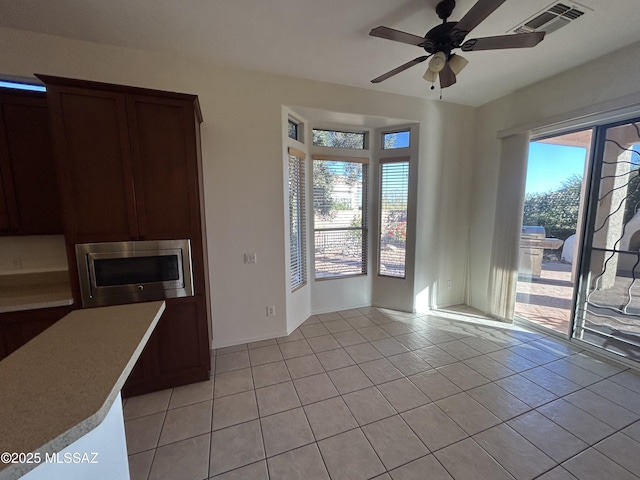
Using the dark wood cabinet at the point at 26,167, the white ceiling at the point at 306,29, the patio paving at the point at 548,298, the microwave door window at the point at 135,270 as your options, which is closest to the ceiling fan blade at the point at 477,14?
the white ceiling at the point at 306,29

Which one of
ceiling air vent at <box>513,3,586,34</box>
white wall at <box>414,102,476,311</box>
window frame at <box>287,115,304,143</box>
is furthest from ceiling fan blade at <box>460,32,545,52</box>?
window frame at <box>287,115,304,143</box>

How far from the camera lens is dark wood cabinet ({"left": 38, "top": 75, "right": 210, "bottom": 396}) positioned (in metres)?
1.83

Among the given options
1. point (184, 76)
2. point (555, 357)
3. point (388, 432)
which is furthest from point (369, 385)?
point (184, 76)

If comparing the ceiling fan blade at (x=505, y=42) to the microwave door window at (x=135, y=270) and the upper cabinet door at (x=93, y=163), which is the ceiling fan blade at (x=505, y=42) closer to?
the upper cabinet door at (x=93, y=163)

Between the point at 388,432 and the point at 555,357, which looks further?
the point at 555,357

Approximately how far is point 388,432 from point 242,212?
7.61 ft

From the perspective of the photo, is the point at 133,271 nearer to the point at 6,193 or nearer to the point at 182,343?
the point at 182,343

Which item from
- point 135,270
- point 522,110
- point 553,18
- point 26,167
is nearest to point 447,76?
point 553,18

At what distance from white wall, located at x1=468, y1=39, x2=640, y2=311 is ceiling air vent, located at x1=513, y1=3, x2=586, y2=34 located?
86 cm

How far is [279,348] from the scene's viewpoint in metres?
2.87

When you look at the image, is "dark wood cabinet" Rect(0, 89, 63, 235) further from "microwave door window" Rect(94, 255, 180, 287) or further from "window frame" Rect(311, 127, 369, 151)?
"window frame" Rect(311, 127, 369, 151)

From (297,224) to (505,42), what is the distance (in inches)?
98.3

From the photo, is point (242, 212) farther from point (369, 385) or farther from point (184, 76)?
point (369, 385)

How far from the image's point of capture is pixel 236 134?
2.70 meters
